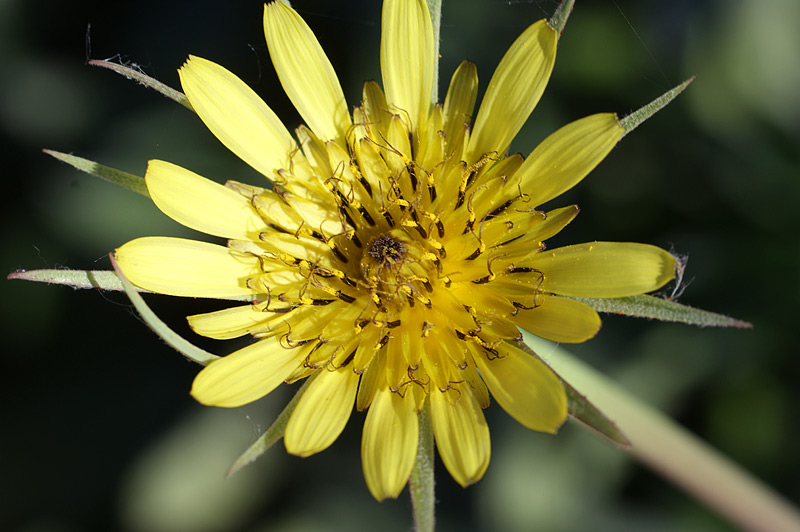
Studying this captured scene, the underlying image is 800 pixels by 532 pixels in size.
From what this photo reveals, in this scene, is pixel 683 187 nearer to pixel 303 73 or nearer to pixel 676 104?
pixel 676 104

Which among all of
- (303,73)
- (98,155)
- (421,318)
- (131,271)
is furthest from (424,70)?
(98,155)

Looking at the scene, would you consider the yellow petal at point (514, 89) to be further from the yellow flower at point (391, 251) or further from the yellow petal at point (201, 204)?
the yellow petal at point (201, 204)

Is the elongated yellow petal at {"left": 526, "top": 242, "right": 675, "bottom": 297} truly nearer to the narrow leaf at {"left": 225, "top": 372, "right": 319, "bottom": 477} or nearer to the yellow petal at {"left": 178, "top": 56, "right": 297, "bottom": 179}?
the narrow leaf at {"left": 225, "top": 372, "right": 319, "bottom": 477}

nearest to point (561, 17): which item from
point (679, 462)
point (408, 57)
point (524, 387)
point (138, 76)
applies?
point (408, 57)

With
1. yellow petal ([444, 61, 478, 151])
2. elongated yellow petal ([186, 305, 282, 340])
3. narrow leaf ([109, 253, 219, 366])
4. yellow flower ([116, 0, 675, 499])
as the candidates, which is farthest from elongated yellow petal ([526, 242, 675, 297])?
narrow leaf ([109, 253, 219, 366])

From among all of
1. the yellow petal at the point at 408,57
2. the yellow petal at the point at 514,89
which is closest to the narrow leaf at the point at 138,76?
the yellow petal at the point at 408,57

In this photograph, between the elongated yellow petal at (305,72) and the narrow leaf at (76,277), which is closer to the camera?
the narrow leaf at (76,277)
